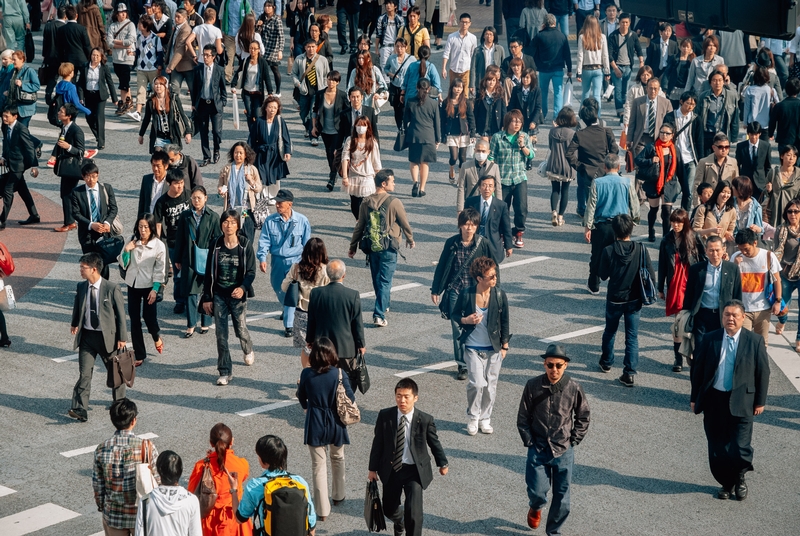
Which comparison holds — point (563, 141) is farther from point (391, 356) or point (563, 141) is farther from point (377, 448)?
point (377, 448)

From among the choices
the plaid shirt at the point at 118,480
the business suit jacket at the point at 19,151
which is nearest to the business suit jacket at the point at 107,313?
the plaid shirt at the point at 118,480

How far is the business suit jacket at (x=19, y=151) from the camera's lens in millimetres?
17484

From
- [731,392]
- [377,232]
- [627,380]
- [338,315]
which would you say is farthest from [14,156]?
[731,392]

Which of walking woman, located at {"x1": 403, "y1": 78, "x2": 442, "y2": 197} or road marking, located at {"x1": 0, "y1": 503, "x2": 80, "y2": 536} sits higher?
walking woman, located at {"x1": 403, "y1": 78, "x2": 442, "y2": 197}

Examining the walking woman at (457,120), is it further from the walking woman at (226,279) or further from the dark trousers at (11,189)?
the walking woman at (226,279)

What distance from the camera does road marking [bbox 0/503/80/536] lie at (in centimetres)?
1009

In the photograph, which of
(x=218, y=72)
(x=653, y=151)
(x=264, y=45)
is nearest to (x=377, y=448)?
(x=653, y=151)

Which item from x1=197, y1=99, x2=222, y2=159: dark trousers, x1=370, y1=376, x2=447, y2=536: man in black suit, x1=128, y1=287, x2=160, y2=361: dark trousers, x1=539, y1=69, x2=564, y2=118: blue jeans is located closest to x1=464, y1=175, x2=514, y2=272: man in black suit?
x1=128, y1=287, x2=160, y2=361: dark trousers

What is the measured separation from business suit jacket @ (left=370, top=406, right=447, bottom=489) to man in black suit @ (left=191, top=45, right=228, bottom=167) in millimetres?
11084

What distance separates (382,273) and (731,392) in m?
4.93

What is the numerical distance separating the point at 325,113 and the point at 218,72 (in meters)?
2.00

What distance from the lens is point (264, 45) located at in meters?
22.7

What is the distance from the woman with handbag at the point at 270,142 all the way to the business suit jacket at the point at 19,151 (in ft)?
10.2

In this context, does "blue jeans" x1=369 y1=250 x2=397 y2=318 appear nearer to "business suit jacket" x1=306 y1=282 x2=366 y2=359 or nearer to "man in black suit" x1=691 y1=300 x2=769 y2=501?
"business suit jacket" x1=306 y1=282 x2=366 y2=359
